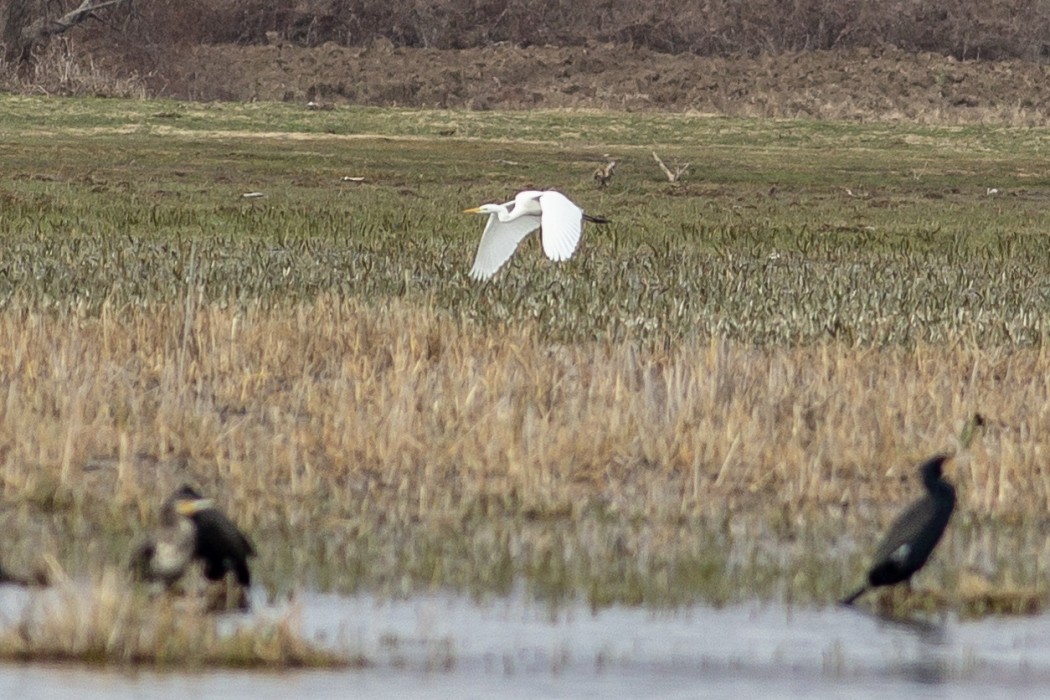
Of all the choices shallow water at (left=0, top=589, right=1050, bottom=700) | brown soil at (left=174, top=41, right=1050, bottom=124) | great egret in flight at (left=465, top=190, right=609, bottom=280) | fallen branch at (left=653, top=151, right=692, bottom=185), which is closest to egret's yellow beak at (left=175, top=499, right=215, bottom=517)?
shallow water at (left=0, top=589, right=1050, bottom=700)

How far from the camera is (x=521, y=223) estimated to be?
1398 centimetres

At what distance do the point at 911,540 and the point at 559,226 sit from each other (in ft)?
23.0

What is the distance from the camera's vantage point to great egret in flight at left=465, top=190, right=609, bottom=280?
13.6 meters

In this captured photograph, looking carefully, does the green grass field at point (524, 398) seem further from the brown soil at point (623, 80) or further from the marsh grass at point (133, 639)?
the brown soil at point (623, 80)

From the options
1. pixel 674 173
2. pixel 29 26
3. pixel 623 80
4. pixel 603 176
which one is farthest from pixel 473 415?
pixel 623 80

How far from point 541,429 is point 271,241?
1123 cm

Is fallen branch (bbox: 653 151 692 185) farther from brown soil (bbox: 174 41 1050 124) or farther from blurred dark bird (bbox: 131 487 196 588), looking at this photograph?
blurred dark bird (bbox: 131 487 196 588)

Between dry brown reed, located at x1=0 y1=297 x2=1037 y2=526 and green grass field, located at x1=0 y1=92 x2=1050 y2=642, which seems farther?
dry brown reed, located at x1=0 y1=297 x2=1037 y2=526

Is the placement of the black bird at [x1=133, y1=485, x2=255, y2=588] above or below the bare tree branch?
below

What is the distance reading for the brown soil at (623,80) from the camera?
170 ft

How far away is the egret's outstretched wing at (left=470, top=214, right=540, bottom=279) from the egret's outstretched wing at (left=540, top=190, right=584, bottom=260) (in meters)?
0.22

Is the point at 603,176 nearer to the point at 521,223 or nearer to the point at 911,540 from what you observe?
the point at 521,223

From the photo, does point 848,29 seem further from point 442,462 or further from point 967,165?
point 442,462

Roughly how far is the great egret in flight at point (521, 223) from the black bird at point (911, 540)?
6.74 meters
